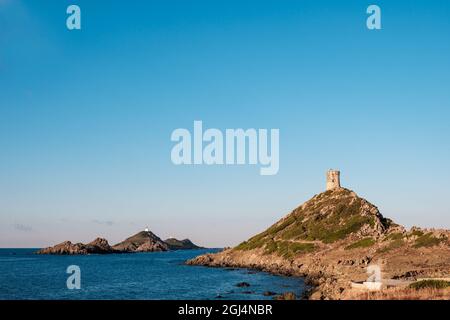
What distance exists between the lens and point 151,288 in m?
97.2

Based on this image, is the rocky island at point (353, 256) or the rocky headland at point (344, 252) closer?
the rocky island at point (353, 256)

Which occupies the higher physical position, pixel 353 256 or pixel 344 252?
pixel 344 252

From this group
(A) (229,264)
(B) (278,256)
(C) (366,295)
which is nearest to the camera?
(C) (366,295)

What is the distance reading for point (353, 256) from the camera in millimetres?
124438

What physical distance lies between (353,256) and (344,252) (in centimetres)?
821

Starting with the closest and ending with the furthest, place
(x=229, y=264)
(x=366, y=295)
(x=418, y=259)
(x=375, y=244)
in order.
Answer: (x=366, y=295), (x=418, y=259), (x=375, y=244), (x=229, y=264)

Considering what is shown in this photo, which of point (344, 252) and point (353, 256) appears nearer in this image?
point (353, 256)

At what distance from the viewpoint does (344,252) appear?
132625 mm

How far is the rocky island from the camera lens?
5669cm

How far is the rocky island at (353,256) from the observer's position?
56688 millimetres
